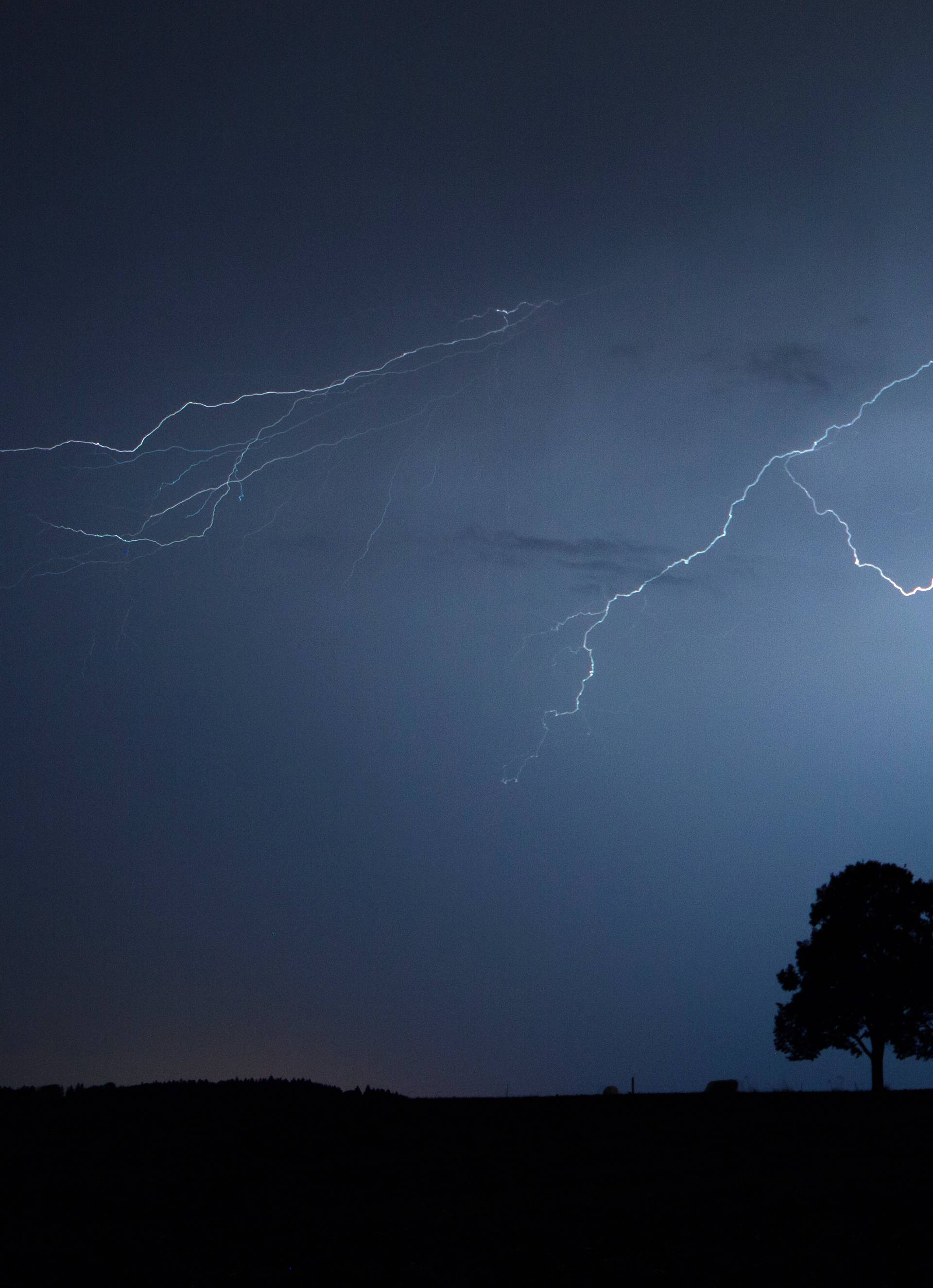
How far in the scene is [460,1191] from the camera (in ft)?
36.2

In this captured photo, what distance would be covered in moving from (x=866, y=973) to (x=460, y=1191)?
662 inches

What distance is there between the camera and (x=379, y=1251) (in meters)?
9.16

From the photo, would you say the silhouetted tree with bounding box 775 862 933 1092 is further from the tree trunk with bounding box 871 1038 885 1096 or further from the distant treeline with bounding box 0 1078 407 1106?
the distant treeline with bounding box 0 1078 407 1106

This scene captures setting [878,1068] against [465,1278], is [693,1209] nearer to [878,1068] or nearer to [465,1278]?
[465,1278]

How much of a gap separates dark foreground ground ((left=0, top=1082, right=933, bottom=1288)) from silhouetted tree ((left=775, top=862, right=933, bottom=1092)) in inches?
335

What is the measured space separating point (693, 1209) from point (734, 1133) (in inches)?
173

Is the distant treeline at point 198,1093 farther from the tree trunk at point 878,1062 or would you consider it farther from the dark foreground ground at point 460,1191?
the tree trunk at point 878,1062

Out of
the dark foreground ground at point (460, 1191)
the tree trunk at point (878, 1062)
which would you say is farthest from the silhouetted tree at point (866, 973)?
the dark foreground ground at point (460, 1191)

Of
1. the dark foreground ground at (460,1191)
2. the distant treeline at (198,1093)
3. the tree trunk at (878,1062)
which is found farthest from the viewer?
the tree trunk at (878,1062)

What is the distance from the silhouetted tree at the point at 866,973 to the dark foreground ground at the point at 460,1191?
8510 millimetres

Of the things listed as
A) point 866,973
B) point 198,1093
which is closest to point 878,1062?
point 866,973

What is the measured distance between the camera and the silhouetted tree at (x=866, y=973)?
24500 millimetres

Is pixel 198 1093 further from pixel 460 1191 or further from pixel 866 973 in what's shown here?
pixel 866 973

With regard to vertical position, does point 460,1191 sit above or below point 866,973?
below
